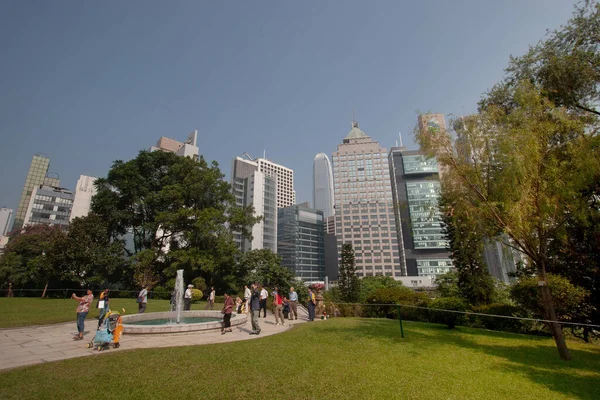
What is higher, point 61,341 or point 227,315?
point 227,315

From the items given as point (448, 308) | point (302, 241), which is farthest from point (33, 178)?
point (448, 308)

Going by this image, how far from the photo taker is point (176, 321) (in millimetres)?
15172

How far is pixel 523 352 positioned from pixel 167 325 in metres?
12.8

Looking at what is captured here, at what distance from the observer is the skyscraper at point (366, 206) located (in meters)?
117

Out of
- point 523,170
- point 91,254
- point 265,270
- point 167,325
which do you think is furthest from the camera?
point 265,270

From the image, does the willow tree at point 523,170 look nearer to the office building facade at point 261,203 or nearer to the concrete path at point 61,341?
the concrete path at point 61,341

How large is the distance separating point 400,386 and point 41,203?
336ft

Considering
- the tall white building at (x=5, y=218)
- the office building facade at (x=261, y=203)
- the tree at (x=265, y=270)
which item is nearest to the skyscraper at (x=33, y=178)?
the tall white building at (x=5, y=218)

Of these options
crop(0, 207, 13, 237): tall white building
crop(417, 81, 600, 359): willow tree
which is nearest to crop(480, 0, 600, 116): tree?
crop(417, 81, 600, 359): willow tree

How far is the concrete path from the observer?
7.99m

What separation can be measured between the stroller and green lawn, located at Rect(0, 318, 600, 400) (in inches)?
33.9

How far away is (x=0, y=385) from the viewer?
5703 mm

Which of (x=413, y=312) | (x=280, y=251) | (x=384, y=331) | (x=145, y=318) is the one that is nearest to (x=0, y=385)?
(x=145, y=318)

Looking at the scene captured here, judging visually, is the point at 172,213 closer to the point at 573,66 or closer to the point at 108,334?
the point at 108,334
